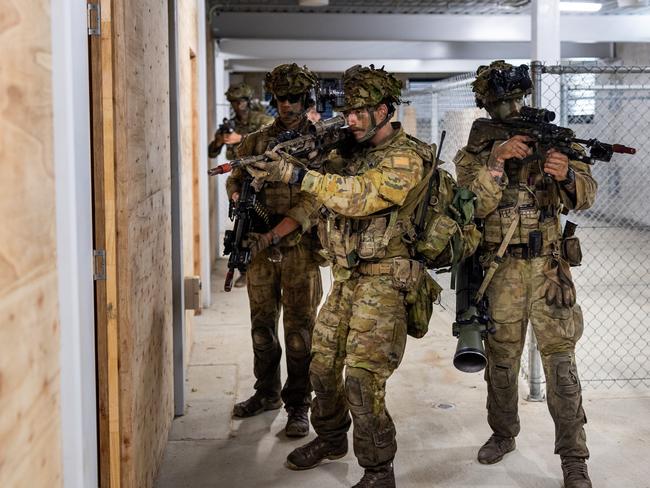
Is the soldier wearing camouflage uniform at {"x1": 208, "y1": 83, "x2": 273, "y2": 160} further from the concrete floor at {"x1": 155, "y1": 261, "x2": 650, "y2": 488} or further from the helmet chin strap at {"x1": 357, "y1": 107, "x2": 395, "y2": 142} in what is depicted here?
the helmet chin strap at {"x1": 357, "y1": 107, "x2": 395, "y2": 142}

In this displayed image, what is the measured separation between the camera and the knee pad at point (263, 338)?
15.8 feet

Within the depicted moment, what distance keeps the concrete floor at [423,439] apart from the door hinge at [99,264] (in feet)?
4.71

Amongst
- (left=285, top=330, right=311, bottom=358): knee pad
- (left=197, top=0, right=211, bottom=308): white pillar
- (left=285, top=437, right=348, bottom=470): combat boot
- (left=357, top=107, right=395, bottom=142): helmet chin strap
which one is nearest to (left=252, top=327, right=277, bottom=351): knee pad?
(left=285, top=330, right=311, bottom=358): knee pad

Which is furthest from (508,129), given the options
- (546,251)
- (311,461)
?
(311,461)

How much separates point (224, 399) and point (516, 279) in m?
2.13

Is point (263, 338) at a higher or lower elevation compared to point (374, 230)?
lower

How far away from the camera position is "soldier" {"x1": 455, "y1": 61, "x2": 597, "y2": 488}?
3793 millimetres

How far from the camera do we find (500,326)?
3.95 metres

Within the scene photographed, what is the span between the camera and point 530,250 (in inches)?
152

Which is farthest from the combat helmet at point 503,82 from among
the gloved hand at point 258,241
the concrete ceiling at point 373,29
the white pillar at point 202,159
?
the concrete ceiling at point 373,29

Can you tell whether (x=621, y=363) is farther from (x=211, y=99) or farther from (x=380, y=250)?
(x=211, y=99)

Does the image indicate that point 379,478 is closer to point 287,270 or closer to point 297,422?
point 297,422

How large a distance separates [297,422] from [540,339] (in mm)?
1427

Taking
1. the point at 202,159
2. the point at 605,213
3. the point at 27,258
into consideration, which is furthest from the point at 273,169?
the point at 605,213
